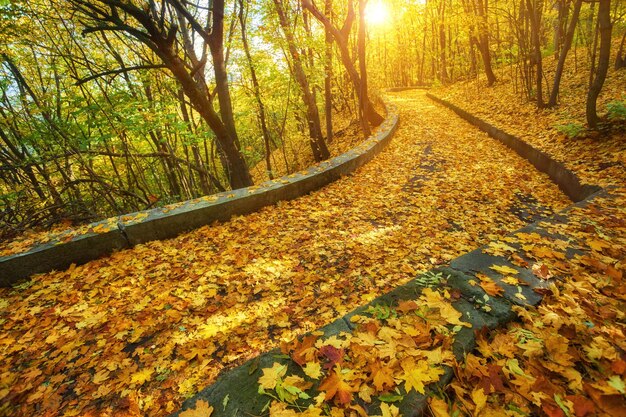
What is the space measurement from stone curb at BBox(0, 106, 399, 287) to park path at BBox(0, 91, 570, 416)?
0.15 metres

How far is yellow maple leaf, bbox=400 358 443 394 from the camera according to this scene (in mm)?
1765

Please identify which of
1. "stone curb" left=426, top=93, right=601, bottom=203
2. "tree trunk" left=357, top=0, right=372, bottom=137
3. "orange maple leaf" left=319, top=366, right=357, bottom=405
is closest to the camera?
"orange maple leaf" left=319, top=366, right=357, bottom=405

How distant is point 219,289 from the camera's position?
3268 millimetres

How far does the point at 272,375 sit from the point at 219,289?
1.58m

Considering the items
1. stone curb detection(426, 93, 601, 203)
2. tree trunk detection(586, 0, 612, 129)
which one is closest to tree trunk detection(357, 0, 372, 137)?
stone curb detection(426, 93, 601, 203)

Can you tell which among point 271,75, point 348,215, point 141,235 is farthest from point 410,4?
point 141,235

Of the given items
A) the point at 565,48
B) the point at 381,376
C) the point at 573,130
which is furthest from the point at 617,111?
the point at 381,376

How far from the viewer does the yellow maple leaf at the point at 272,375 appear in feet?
6.15

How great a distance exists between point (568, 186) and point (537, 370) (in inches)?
192

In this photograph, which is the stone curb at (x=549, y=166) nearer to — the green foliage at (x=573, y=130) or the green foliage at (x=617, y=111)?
the green foliage at (x=573, y=130)

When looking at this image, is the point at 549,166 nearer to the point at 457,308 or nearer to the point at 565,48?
the point at 565,48

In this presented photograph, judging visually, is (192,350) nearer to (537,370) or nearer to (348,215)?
(537,370)

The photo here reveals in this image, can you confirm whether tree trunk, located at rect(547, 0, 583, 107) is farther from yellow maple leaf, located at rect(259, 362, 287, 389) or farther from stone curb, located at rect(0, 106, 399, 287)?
yellow maple leaf, located at rect(259, 362, 287, 389)

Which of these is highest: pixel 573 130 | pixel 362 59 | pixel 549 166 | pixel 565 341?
pixel 362 59
